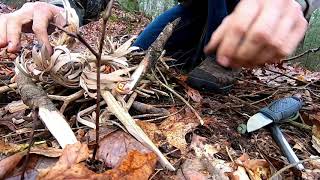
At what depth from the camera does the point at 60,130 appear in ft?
3.16

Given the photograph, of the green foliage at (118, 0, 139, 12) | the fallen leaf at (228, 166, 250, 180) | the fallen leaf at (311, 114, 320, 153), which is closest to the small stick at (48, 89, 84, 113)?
Answer: the fallen leaf at (228, 166, 250, 180)

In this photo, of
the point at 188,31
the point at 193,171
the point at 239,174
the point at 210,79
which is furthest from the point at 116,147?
the point at 188,31

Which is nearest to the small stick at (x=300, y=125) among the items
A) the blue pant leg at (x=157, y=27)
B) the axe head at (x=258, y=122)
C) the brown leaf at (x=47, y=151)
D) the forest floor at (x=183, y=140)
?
the forest floor at (x=183, y=140)

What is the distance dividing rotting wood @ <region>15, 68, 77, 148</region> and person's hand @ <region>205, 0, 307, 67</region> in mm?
439

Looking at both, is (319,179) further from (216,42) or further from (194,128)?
(216,42)

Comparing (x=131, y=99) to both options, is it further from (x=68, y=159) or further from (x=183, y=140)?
(x=68, y=159)

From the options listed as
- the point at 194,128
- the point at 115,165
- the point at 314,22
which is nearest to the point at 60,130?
the point at 115,165

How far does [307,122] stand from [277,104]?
165 millimetres

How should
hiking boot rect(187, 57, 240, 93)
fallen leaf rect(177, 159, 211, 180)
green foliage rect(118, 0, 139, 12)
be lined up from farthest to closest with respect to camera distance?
green foliage rect(118, 0, 139, 12)
hiking boot rect(187, 57, 240, 93)
fallen leaf rect(177, 159, 211, 180)

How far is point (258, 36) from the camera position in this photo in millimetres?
678

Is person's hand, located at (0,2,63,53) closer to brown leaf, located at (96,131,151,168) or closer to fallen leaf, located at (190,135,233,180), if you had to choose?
brown leaf, located at (96,131,151,168)

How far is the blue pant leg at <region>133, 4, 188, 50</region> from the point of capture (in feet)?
6.66

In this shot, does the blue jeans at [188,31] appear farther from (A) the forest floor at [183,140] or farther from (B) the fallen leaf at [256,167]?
(B) the fallen leaf at [256,167]

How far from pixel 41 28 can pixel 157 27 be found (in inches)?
39.2
